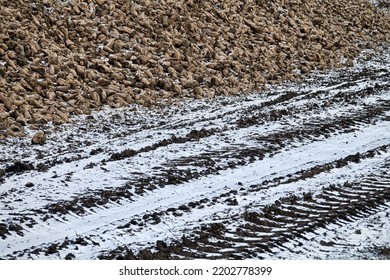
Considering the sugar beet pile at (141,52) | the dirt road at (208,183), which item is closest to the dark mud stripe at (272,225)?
the dirt road at (208,183)

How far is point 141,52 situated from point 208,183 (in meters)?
4.76

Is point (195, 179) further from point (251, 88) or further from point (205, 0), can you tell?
point (205, 0)

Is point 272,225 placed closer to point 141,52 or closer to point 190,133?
→ point 190,133

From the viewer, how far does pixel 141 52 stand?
11453mm

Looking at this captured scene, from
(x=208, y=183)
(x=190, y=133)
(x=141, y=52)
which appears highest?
(x=141, y=52)

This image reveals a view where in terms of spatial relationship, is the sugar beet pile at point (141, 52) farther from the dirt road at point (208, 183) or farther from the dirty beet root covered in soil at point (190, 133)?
the dirt road at point (208, 183)

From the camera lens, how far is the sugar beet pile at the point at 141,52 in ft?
32.5

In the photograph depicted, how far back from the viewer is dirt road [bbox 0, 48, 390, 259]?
5.73m

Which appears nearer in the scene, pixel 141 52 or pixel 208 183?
pixel 208 183

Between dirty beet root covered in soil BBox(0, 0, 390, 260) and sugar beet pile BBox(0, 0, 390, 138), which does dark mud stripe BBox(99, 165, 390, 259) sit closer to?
dirty beet root covered in soil BBox(0, 0, 390, 260)

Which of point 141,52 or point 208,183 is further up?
point 141,52

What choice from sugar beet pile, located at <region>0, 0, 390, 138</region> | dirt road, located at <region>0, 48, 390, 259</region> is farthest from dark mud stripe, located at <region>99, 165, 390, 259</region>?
sugar beet pile, located at <region>0, 0, 390, 138</region>

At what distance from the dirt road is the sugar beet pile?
52 cm

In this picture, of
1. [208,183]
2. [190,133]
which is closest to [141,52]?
[190,133]
